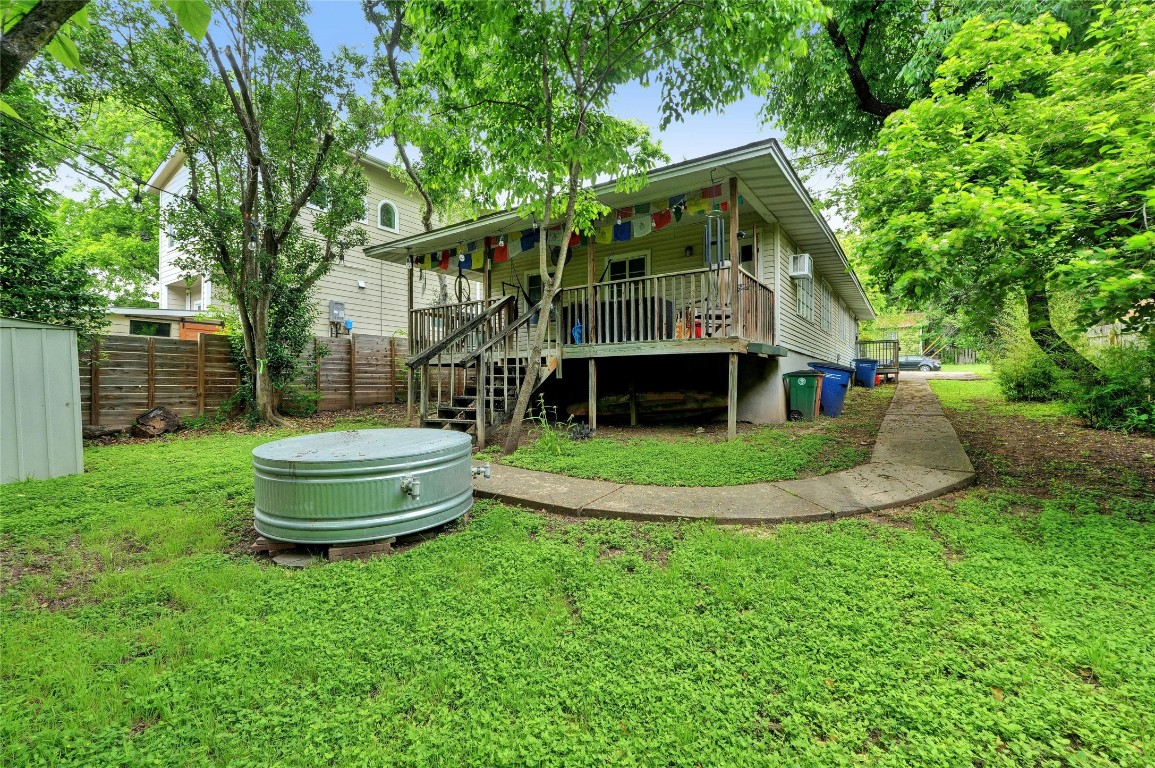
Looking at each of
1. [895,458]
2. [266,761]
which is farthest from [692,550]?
[895,458]

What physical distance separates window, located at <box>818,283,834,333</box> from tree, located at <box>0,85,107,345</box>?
50.5 ft

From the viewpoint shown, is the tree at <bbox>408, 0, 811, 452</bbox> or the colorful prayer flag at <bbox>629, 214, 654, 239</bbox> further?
the colorful prayer flag at <bbox>629, 214, 654, 239</bbox>

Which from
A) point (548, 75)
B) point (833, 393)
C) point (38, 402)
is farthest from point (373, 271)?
point (833, 393)

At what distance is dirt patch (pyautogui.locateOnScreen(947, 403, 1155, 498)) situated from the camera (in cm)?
411

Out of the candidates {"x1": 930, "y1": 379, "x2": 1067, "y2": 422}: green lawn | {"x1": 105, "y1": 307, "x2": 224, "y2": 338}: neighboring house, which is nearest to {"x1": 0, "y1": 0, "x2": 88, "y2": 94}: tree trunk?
{"x1": 930, "y1": 379, "x2": 1067, "y2": 422}: green lawn

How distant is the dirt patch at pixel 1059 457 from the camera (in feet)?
13.5

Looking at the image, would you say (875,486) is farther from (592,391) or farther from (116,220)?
(116,220)

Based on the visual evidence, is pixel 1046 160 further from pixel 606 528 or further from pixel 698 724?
pixel 698 724

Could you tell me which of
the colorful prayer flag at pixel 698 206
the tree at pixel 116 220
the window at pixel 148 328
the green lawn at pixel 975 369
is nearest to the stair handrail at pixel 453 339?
the colorful prayer flag at pixel 698 206

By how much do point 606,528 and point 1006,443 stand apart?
18.3 feet

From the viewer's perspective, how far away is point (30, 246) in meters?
6.50

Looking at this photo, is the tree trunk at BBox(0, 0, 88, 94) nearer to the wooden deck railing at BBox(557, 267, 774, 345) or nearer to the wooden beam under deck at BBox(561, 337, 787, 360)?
the wooden deck railing at BBox(557, 267, 774, 345)

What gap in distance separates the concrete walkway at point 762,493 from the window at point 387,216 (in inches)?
461

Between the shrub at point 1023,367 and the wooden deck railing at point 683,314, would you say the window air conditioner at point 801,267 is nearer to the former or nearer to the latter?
the wooden deck railing at point 683,314
